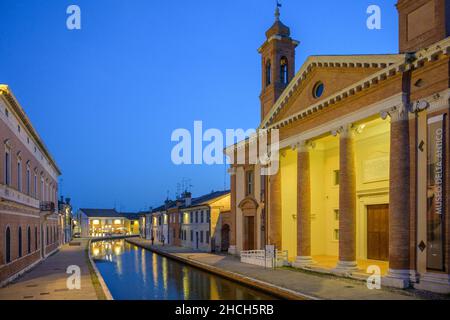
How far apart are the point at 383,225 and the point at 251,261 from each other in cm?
845

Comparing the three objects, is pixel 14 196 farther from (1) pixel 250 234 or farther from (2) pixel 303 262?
(1) pixel 250 234

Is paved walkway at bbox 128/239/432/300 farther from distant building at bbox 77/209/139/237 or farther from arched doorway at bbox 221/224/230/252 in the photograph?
distant building at bbox 77/209/139/237

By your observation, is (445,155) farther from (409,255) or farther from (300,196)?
(300,196)

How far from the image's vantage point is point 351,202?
19.6m

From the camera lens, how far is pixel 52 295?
1569 cm

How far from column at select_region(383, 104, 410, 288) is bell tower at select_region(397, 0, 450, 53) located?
2.87 metres

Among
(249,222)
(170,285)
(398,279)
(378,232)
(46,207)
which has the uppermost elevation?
(46,207)

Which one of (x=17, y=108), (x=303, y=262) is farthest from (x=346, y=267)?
(x=17, y=108)

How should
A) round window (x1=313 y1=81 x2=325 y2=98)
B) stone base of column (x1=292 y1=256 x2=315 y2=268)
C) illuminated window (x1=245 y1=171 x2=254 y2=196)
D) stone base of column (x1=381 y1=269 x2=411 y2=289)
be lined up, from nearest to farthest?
stone base of column (x1=381 y1=269 x2=411 y2=289) < round window (x1=313 y1=81 x2=325 y2=98) < stone base of column (x1=292 y1=256 x2=315 y2=268) < illuminated window (x1=245 y1=171 x2=254 y2=196)

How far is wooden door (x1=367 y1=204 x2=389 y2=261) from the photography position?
Answer: 2262cm

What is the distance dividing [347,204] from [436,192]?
501cm

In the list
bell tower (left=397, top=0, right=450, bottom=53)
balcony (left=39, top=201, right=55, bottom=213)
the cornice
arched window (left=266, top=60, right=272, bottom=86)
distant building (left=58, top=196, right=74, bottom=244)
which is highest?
arched window (left=266, top=60, right=272, bottom=86)

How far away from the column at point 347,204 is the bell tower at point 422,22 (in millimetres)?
4523

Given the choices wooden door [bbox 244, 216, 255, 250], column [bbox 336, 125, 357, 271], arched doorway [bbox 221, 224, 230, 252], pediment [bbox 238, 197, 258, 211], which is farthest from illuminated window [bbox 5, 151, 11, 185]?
arched doorway [bbox 221, 224, 230, 252]
